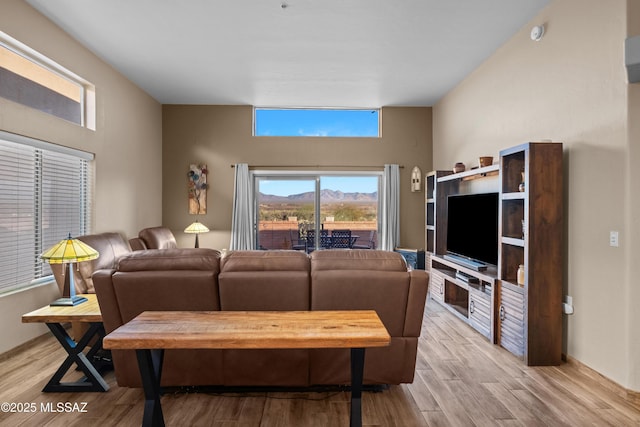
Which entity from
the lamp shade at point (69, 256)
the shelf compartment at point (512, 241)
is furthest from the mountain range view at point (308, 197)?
the lamp shade at point (69, 256)

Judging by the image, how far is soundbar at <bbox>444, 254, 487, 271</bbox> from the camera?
3.63 meters

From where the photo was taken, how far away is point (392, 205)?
6.18m

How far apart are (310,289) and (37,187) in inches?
118

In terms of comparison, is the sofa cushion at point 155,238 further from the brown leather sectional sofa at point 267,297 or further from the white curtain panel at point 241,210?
the brown leather sectional sofa at point 267,297

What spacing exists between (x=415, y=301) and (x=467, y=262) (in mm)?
2095

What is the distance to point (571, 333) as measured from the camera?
283 cm

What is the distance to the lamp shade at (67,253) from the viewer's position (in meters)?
2.46

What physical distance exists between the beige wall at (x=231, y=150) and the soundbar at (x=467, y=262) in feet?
6.31

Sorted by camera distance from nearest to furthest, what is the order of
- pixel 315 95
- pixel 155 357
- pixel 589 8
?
1. pixel 155 357
2. pixel 589 8
3. pixel 315 95

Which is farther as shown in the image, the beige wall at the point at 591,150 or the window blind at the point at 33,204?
the window blind at the point at 33,204

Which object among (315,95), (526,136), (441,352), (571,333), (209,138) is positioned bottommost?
(441,352)

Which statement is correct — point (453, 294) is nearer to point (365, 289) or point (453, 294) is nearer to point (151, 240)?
point (365, 289)

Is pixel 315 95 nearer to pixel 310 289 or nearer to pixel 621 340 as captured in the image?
pixel 310 289

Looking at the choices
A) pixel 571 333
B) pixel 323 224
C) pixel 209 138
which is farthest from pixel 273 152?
pixel 571 333
